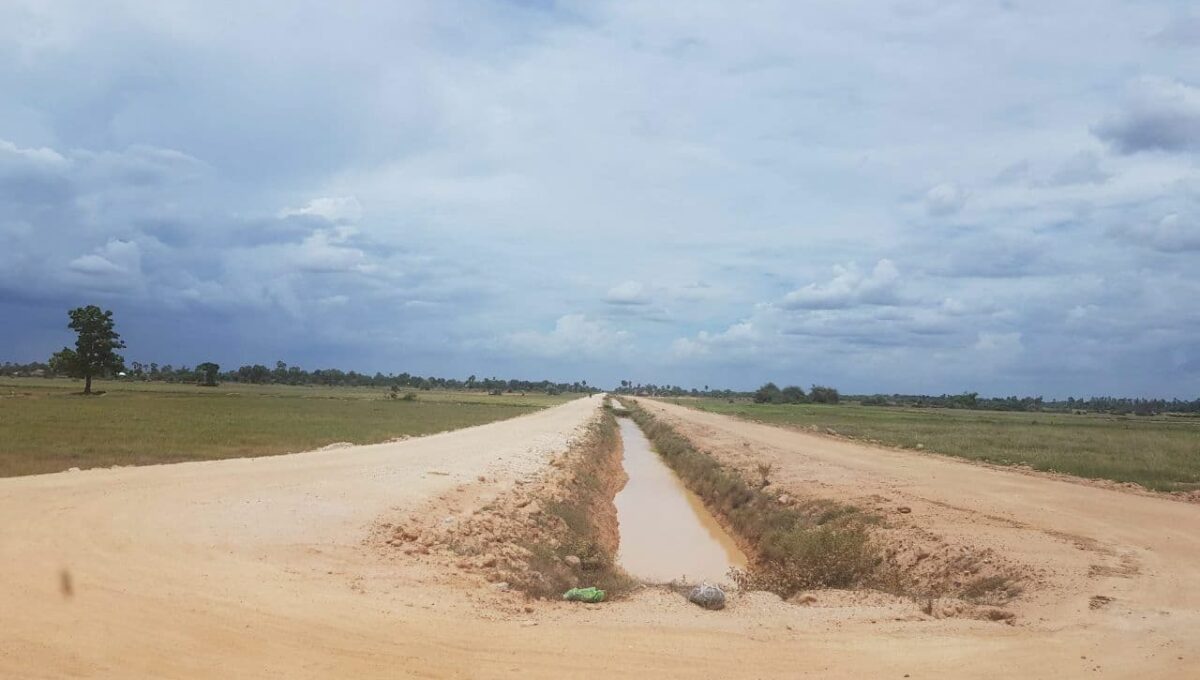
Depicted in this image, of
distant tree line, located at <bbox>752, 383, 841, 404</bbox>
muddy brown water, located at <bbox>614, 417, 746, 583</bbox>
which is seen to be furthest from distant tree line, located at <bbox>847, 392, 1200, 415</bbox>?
muddy brown water, located at <bbox>614, 417, 746, 583</bbox>

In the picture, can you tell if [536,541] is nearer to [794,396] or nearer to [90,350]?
[90,350]

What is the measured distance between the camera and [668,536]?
24.0m

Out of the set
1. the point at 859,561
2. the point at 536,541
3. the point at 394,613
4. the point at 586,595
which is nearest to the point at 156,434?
the point at 536,541

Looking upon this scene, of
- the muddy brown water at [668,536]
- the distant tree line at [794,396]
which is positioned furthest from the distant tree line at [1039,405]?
the muddy brown water at [668,536]

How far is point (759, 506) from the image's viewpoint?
961 inches

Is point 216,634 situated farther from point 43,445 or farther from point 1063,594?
point 43,445

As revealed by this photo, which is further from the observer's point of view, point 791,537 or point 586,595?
point 791,537

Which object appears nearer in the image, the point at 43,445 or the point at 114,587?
the point at 114,587

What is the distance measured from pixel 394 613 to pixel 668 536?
15.7m

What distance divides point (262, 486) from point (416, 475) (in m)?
4.87

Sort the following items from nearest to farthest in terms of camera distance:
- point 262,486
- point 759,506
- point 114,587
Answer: point 114,587 < point 262,486 < point 759,506

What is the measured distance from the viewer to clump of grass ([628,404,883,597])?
1450 centimetres

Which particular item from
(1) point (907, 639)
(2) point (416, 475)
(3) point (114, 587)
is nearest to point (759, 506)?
(2) point (416, 475)

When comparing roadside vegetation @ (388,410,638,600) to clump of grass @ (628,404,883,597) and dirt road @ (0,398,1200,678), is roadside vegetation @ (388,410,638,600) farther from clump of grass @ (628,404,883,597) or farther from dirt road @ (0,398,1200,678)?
clump of grass @ (628,404,883,597)
